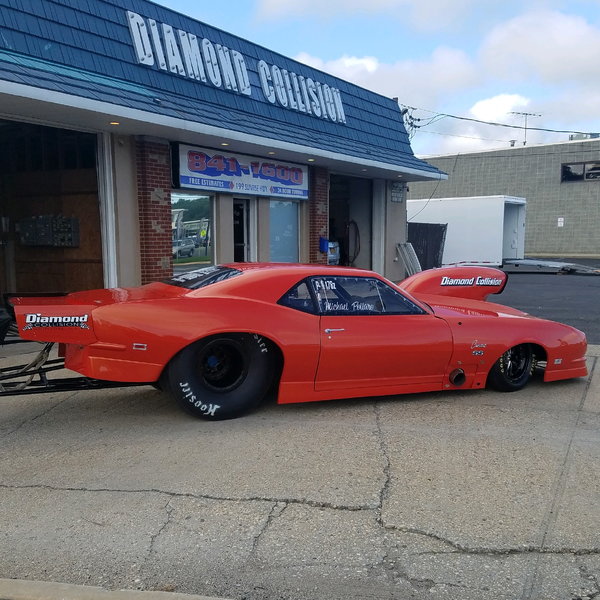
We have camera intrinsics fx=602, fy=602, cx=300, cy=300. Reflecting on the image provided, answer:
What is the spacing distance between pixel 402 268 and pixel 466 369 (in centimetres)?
1237

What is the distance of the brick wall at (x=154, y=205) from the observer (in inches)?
389

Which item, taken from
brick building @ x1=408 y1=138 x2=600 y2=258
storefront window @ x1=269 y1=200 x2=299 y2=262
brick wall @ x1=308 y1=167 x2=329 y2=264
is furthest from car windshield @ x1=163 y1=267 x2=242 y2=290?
brick building @ x1=408 y1=138 x2=600 y2=258

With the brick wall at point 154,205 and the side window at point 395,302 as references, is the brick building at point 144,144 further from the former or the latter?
the side window at point 395,302

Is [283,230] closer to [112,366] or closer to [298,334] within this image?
[298,334]

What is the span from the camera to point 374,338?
5.34 meters

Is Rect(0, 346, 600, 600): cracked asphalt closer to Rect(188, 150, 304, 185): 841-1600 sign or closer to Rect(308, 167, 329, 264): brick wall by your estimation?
Rect(188, 150, 304, 185): 841-1600 sign

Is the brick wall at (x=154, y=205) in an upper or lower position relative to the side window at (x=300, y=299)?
upper

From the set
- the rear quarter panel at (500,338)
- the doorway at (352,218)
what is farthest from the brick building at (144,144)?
the rear quarter panel at (500,338)

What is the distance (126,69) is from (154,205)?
214 centimetres

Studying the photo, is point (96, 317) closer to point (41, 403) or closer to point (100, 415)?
point (100, 415)

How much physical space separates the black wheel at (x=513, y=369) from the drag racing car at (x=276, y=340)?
13 mm

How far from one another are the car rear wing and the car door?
5.58 ft

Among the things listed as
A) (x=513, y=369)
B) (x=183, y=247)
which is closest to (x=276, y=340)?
(x=513, y=369)

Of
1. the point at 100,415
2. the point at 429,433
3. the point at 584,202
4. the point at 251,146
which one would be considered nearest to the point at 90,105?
the point at 251,146
